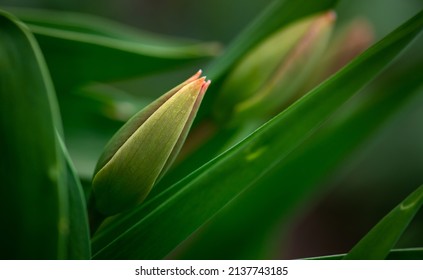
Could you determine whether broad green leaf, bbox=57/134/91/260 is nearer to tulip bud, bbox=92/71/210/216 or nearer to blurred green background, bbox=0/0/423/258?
tulip bud, bbox=92/71/210/216

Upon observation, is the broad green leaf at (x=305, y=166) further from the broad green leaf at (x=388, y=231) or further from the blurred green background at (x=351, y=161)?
the blurred green background at (x=351, y=161)

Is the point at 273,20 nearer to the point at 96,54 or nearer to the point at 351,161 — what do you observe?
the point at 96,54

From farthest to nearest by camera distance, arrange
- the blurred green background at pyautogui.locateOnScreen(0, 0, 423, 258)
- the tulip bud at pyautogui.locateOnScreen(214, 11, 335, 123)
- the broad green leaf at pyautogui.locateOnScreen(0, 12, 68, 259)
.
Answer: the blurred green background at pyautogui.locateOnScreen(0, 0, 423, 258), the tulip bud at pyautogui.locateOnScreen(214, 11, 335, 123), the broad green leaf at pyautogui.locateOnScreen(0, 12, 68, 259)

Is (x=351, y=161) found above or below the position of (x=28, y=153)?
above

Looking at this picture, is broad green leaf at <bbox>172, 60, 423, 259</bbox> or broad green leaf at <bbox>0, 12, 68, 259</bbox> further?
broad green leaf at <bbox>172, 60, 423, 259</bbox>

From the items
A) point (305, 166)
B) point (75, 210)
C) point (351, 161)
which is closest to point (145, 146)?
point (75, 210)

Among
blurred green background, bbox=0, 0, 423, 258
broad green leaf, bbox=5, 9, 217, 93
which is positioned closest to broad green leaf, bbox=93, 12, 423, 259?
broad green leaf, bbox=5, 9, 217, 93
